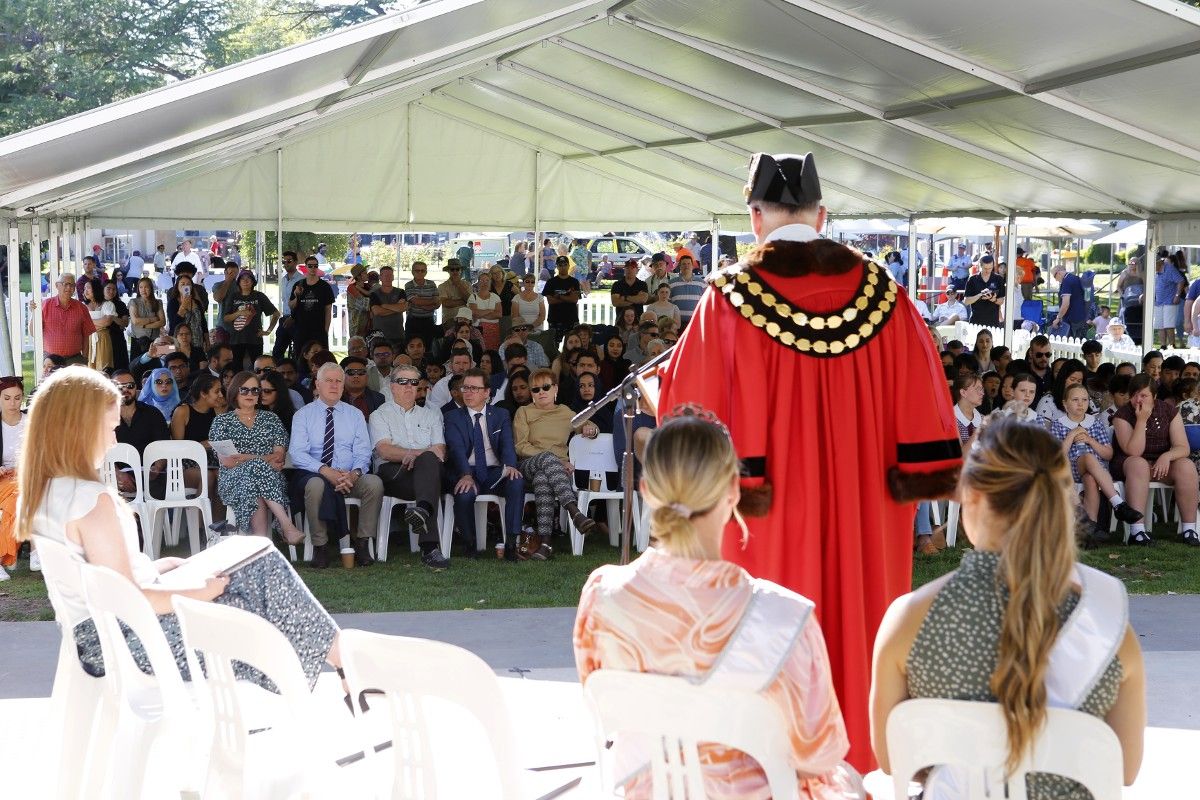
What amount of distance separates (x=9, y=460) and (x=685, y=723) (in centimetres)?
581

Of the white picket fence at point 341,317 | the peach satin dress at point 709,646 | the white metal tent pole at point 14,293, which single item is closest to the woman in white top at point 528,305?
the white picket fence at point 341,317

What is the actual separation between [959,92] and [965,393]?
67.6 inches

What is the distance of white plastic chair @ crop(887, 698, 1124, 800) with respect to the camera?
1.98 m

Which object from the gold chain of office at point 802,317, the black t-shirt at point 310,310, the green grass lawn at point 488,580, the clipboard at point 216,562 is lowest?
the green grass lawn at point 488,580

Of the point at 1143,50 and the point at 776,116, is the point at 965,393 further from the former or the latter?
the point at 776,116

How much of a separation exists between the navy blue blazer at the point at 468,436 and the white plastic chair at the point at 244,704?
164 inches

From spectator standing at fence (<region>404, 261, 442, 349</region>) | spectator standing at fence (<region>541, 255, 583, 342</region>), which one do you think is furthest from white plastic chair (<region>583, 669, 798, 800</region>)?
spectator standing at fence (<region>541, 255, 583, 342</region>)

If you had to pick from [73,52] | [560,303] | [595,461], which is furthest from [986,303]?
[73,52]

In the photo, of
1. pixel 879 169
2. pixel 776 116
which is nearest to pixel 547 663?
pixel 776 116

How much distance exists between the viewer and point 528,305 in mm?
14234

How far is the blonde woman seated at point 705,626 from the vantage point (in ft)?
7.29

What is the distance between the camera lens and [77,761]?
3312 mm

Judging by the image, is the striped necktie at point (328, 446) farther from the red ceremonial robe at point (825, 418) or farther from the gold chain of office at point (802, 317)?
the gold chain of office at point (802, 317)

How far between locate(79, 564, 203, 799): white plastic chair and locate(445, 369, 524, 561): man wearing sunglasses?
3842mm
